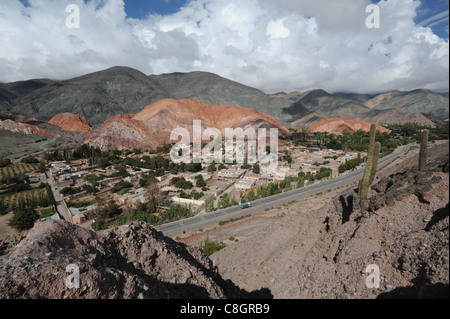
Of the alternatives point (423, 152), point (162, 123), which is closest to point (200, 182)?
point (423, 152)

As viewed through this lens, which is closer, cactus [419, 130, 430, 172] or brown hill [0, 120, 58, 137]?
cactus [419, 130, 430, 172]

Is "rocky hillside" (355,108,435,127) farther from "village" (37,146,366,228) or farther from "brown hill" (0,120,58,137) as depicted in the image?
"brown hill" (0,120,58,137)

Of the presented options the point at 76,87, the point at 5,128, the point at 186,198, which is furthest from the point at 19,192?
the point at 76,87

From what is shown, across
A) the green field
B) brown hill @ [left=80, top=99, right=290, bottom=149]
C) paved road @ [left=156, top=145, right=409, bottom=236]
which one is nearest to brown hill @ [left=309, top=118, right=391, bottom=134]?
brown hill @ [left=80, top=99, right=290, bottom=149]

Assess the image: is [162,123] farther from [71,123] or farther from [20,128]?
[20,128]

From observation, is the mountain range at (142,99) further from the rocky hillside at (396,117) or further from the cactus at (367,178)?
the cactus at (367,178)
